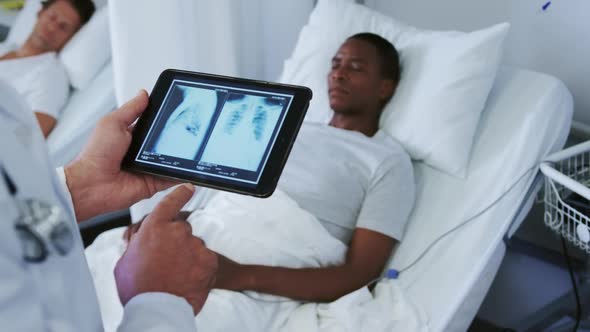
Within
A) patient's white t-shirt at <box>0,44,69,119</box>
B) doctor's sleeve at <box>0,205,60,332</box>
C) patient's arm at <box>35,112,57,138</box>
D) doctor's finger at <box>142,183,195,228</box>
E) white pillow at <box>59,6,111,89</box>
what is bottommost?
patient's arm at <box>35,112,57,138</box>

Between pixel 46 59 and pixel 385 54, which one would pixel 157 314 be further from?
pixel 46 59

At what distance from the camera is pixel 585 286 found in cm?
141

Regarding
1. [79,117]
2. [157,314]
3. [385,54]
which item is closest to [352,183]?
[385,54]

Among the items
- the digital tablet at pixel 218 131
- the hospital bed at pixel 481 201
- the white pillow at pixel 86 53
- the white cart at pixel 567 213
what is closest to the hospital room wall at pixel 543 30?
the hospital bed at pixel 481 201

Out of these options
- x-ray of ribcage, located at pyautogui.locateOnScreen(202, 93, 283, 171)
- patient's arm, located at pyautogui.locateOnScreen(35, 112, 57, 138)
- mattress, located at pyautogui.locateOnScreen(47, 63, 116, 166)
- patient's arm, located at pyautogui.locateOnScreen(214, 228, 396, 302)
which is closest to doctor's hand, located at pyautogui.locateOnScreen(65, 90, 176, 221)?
x-ray of ribcage, located at pyautogui.locateOnScreen(202, 93, 283, 171)

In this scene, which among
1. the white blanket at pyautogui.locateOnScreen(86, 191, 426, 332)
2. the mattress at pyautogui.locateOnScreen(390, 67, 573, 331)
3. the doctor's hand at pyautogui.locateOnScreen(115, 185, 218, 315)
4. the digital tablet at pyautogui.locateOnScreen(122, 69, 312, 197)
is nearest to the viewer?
the doctor's hand at pyautogui.locateOnScreen(115, 185, 218, 315)

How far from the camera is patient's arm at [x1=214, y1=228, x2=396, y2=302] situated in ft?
3.86

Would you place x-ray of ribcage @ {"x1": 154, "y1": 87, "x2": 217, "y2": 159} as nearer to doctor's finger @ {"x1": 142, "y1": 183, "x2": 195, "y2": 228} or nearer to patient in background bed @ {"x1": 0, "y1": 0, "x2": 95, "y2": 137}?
doctor's finger @ {"x1": 142, "y1": 183, "x2": 195, "y2": 228}

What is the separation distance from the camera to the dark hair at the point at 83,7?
2.33 m

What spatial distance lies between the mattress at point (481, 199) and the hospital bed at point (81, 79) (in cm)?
119

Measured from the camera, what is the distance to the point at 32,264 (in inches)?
19.1

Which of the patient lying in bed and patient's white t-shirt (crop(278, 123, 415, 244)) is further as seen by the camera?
patient's white t-shirt (crop(278, 123, 415, 244))

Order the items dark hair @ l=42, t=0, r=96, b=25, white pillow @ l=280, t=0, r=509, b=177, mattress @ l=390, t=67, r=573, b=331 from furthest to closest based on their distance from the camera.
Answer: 1. dark hair @ l=42, t=0, r=96, b=25
2. white pillow @ l=280, t=0, r=509, b=177
3. mattress @ l=390, t=67, r=573, b=331

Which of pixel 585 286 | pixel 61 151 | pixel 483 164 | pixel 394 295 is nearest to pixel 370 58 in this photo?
pixel 483 164
